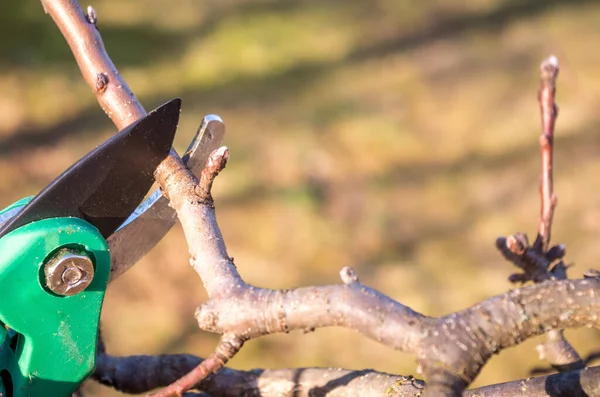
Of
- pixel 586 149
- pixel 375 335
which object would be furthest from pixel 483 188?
pixel 375 335

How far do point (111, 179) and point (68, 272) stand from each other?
142mm

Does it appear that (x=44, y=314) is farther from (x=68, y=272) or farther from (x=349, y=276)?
(x=349, y=276)

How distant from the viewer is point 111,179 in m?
1.01

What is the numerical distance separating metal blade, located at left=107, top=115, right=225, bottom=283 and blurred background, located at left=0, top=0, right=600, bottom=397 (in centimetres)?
153

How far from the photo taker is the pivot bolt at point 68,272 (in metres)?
0.95

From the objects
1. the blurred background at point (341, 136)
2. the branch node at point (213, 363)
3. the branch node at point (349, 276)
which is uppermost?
the blurred background at point (341, 136)

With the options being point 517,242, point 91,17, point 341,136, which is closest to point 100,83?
point 91,17

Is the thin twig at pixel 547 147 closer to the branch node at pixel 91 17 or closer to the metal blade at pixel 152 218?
the metal blade at pixel 152 218

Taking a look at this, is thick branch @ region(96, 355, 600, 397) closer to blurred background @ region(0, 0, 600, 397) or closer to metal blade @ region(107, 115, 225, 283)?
metal blade @ region(107, 115, 225, 283)

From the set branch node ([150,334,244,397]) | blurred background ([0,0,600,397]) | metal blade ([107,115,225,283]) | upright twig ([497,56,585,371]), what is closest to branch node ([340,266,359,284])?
branch node ([150,334,244,397])

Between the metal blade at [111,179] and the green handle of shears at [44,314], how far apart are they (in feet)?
0.07

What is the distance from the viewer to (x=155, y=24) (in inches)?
166

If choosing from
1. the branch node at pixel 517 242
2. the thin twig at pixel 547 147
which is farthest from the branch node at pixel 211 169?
the thin twig at pixel 547 147

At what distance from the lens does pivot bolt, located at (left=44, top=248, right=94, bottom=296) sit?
951mm
